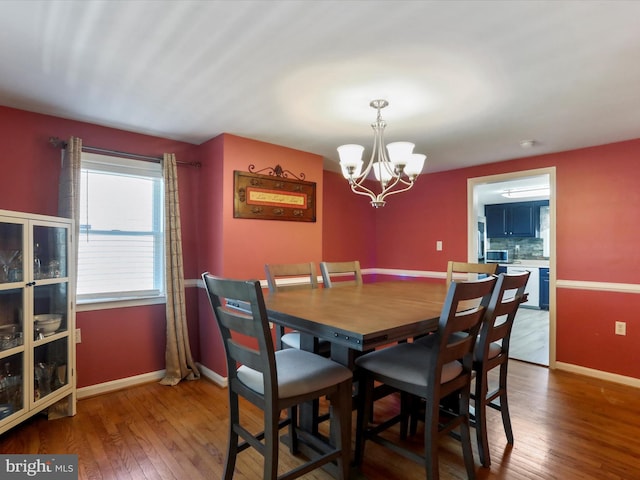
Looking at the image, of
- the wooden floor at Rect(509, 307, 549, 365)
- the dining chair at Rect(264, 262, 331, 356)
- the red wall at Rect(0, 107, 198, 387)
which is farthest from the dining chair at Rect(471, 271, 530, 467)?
the red wall at Rect(0, 107, 198, 387)

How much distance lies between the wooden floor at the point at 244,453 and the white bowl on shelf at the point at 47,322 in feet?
1.96

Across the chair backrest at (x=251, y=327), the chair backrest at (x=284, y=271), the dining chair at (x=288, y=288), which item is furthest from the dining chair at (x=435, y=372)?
the chair backrest at (x=284, y=271)

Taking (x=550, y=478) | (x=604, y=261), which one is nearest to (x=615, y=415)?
(x=550, y=478)

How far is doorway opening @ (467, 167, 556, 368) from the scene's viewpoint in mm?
3492

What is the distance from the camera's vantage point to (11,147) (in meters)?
2.39

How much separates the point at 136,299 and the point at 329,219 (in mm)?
2325

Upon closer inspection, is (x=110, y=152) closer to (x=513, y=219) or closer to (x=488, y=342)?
(x=488, y=342)

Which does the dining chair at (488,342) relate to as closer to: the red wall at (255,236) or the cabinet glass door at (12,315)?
the red wall at (255,236)

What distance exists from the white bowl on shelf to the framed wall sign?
145 centimetres

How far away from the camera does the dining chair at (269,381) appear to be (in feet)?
4.35

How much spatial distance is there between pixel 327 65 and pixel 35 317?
7.91ft

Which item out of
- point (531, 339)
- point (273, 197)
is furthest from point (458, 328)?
point (531, 339)

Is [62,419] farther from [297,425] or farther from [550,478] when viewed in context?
[550,478]

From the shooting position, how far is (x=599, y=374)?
3.15m
